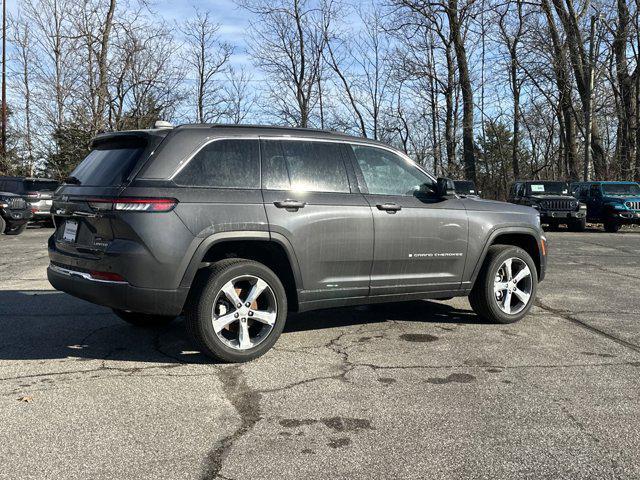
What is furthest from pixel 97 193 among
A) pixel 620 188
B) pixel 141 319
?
pixel 620 188

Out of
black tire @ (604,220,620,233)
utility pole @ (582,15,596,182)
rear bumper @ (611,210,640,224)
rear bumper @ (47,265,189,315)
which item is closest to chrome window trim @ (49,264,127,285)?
rear bumper @ (47,265,189,315)

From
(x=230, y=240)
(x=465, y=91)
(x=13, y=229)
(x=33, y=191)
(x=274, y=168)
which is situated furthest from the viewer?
(x=465, y=91)

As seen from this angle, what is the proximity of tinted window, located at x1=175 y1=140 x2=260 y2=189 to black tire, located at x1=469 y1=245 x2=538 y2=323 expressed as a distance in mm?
2641

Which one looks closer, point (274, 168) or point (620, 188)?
point (274, 168)

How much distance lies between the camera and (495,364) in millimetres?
4727

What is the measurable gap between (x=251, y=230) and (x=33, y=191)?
17840mm

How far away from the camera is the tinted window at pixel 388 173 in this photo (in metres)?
5.45

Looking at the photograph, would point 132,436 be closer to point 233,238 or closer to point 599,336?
point 233,238

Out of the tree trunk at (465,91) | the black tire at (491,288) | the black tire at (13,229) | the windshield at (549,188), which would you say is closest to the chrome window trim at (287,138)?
the black tire at (491,288)

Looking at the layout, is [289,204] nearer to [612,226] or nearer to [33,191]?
[33,191]

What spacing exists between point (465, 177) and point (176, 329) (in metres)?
30.2

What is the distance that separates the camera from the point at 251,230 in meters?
4.65

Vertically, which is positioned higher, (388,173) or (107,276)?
(388,173)

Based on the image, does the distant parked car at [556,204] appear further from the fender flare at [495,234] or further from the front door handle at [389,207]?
the front door handle at [389,207]
